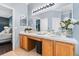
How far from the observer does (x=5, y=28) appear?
1375mm

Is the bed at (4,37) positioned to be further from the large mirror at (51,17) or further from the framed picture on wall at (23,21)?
the large mirror at (51,17)

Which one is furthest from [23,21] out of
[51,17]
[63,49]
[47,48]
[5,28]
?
[63,49]

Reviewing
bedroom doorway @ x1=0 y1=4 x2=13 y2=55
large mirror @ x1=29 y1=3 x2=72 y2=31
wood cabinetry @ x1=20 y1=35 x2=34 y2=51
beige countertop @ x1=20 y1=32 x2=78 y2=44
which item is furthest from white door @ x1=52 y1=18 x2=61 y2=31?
bedroom doorway @ x1=0 y1=4 x2=13 y2=55

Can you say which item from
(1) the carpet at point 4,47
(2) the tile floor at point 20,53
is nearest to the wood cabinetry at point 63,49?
(2) the tile floor at point 20,53

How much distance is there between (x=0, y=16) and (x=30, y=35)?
0.50 meters

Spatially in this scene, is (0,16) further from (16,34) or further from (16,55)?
(16,55)

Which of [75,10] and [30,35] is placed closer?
[75,10]

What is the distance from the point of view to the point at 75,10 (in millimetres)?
1322

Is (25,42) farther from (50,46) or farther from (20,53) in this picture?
(50,46)

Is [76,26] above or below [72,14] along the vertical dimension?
below

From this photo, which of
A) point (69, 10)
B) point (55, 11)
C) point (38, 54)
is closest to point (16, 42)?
point (38, 54)

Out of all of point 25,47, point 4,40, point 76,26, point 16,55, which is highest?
point 76,26

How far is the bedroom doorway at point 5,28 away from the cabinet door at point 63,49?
2.20 feet

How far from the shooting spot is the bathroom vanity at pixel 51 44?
1.28m
